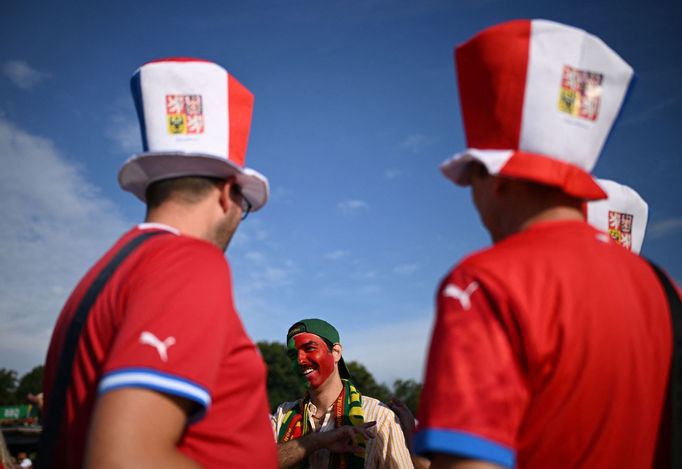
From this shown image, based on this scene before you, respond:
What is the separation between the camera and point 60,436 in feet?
6.06

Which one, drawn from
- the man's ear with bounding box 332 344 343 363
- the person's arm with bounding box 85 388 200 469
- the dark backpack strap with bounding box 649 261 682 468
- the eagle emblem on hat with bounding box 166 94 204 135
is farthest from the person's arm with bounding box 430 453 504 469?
the man's ear with bounding box 332 344 343 363

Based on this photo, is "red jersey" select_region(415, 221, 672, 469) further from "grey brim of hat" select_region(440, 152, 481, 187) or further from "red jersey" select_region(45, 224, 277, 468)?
"red jersey" select_region(45, 224, 277, 468)

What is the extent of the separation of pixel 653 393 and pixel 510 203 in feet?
2.41

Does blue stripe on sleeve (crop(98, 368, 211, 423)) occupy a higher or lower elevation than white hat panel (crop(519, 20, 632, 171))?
lower

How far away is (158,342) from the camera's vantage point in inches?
66.1

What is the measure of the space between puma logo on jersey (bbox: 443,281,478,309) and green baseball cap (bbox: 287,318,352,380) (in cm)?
468

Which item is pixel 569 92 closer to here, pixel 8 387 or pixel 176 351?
pixel 176 351

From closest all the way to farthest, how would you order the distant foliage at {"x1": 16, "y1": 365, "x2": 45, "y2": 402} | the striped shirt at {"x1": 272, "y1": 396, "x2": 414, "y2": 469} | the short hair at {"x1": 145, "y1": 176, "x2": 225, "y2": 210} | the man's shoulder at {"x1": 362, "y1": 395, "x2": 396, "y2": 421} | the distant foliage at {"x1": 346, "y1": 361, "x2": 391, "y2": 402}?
1. the short hair at {"x1": 145, "y1": 176, "x2": 225, "y2": 210}
2. the striped shirt at {"x1": 272, "y1": 396, "x2": 414, "y2": 469}
3. the man's shoulder at {"x1": 362, "y1": 395, "x2": 396, "y2": 421}
4. the distant foliage at {"x1": 346, "y1": 361, "x2": 391, "y2": 402}
5. the distant foliage at {"x1": 16, "y1": 365, "x2": 45, "y2": 402}

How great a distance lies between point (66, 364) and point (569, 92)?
6.61 ft

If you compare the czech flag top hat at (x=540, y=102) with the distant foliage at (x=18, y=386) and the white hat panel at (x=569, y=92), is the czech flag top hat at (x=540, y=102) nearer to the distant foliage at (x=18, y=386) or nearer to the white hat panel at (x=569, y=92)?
the white hat panel at (x=569, y=92)

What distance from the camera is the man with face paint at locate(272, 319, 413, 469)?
5.11 meters

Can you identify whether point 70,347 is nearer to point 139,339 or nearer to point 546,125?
point 139,339

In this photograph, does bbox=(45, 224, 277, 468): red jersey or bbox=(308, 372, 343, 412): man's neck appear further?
bbox=(308, 372, 343, 412): man's neck

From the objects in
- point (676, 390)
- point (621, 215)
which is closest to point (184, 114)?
point (676, 390)
